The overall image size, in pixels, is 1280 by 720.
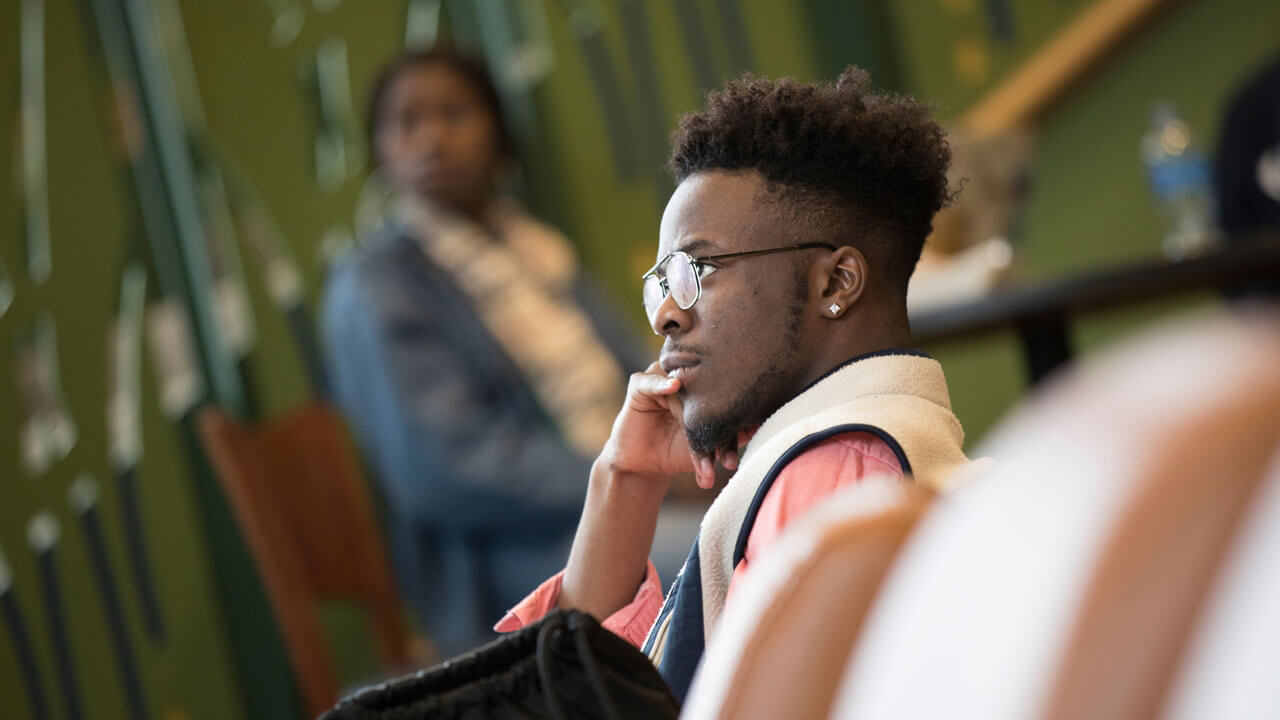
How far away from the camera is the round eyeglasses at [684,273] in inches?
20.7

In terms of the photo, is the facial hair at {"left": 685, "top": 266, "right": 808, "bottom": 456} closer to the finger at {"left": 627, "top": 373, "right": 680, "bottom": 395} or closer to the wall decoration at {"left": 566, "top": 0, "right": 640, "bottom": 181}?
the finger at {"left": 627, "top": 373, "right": 680, "bottom": 395}

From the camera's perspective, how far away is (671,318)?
0.54 m

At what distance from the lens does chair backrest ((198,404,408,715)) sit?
170 centimetres

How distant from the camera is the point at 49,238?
78.5 inches

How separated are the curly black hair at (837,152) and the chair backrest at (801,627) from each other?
0.20m

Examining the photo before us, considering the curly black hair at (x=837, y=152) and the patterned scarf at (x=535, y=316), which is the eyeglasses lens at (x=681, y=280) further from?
the patterned scarf at (x=535, y=316)

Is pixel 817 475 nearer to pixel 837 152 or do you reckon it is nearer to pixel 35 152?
pixel 837 152

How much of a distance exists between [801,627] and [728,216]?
0.71ft

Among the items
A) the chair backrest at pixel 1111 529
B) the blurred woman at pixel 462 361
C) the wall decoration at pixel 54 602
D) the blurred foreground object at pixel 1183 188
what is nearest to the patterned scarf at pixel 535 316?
the blurred woman at pixel 462 361

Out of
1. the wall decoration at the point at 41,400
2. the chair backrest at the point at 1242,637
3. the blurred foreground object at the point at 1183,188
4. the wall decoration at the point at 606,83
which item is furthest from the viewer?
the wall decoration at the point at 606,83

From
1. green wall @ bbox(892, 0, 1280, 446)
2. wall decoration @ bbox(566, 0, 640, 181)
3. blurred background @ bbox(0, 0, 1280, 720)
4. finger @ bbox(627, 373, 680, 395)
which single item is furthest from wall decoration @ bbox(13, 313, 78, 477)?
finger @ bbox(627, 373, 680, 395)

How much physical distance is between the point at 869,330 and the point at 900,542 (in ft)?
0.64

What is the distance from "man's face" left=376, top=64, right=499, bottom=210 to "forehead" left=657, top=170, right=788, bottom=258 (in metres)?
1.48

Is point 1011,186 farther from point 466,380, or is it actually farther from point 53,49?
point 53,49
